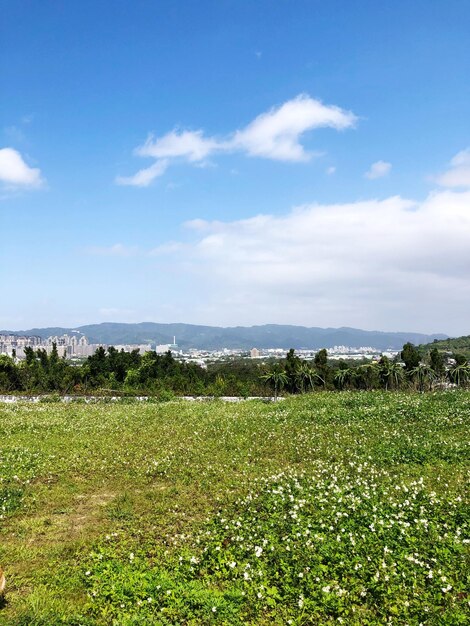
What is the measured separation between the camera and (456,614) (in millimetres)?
6195

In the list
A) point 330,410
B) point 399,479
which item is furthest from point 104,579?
point 330,410

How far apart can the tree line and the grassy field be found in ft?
102

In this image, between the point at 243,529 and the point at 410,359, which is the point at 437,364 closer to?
the point at 410,359

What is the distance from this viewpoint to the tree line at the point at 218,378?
48375mm

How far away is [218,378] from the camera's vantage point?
178 ft

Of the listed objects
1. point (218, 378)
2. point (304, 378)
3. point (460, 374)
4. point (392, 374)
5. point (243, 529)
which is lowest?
point (218, 378)

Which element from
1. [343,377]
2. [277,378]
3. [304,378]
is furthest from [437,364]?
[277,378]

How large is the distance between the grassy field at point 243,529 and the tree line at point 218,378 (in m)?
31.2

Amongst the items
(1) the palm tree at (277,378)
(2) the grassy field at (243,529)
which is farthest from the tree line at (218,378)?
(2) the grassy field at (243,529)

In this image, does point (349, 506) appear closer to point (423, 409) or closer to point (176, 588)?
point (176, 588)

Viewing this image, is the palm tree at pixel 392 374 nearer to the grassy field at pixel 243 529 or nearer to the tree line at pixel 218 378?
the tree line at pixel 218 378

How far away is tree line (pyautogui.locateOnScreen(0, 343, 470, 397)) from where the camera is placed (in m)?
48.4

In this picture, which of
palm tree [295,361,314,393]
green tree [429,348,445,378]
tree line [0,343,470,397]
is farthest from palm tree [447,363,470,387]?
palm tree [295,361,314,393]

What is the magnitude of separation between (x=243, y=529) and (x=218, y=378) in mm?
45316
